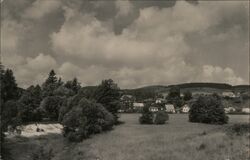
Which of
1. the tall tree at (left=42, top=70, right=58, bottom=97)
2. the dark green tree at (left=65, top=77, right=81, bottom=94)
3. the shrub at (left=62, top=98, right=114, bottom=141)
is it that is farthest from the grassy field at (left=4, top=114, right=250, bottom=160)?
the dark green tree at (left=65, top=77, right=81, bottom=94)

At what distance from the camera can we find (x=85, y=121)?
75.8 m

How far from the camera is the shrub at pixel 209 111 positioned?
103938 millimetres

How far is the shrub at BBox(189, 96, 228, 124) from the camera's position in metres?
104

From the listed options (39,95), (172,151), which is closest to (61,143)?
(172,151)

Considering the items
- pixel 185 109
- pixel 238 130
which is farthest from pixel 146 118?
pixel 185 109

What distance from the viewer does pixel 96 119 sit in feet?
262

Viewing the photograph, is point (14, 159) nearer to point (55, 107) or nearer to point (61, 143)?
point (61, 143)

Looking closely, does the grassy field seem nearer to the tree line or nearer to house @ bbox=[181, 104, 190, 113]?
the tree line

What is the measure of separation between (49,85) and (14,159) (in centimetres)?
9263

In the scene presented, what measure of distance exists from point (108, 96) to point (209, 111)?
1054 inches

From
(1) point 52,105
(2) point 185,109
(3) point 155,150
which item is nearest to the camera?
(3) point 155,150

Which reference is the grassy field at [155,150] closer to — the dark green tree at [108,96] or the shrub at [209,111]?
the dark green tree at [108,96]

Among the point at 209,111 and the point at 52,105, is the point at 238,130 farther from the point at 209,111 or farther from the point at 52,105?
the point at 52,105

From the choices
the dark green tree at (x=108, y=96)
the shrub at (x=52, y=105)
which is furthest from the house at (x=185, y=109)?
the dark green tree at (x=108, y=96)
